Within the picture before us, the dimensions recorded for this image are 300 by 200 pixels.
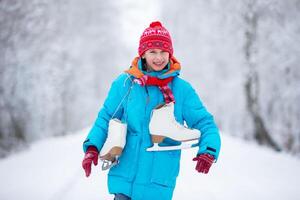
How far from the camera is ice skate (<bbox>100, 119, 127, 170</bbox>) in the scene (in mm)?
3145

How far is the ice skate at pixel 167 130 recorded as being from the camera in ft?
10.2

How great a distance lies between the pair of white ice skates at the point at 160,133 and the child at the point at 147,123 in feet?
0.30

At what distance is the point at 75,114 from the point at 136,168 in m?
30.1

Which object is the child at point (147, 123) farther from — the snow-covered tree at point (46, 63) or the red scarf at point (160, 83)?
the snow-covered tree at point (46, 63)

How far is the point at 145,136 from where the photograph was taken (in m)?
3.22

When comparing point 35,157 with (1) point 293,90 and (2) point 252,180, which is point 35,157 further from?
(1) point 293,90

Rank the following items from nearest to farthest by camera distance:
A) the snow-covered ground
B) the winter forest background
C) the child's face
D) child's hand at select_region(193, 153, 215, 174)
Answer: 1. child's hand at select_region(193, 153, 215, 174)
2. the child's face
3. the snow-covered ground
4. the winter forest background

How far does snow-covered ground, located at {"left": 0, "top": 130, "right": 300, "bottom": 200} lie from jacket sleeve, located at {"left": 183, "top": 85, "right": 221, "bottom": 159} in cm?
313

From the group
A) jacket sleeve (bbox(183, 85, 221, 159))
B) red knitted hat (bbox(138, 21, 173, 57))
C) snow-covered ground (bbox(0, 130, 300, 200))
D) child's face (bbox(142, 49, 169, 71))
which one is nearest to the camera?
jacket sleeve (bbox(183, 85, 221, 159))

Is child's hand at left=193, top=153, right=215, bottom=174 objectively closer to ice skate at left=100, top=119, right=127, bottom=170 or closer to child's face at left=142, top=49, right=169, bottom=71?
ice skate at left=100, top=119, right=127, bottom=170

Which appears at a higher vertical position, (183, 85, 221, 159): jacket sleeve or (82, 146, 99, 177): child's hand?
(183, 85, 221, 159): jacket sleeve

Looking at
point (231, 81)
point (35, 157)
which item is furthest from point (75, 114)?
point (35, 157)

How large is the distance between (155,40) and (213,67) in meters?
21.4

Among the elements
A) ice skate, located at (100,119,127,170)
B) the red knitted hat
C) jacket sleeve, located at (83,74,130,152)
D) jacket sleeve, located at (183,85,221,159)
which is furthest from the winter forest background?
ice skate, located at (100,119,127,170)
